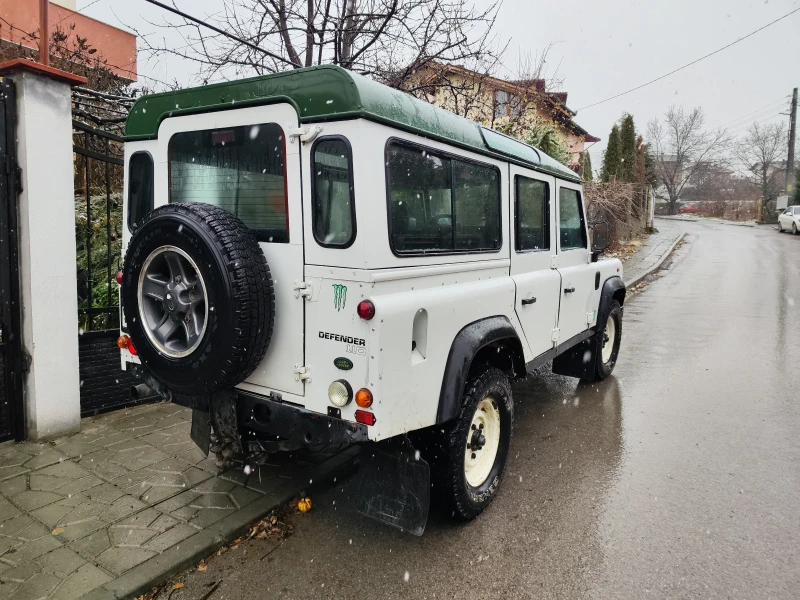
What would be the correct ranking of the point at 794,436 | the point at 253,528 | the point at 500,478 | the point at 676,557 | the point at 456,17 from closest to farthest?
the point at 676,557 < the point at 253,528 < the point at 500,478 < the point at 794,436 < the point at 456,17

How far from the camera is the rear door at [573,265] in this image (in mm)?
4844

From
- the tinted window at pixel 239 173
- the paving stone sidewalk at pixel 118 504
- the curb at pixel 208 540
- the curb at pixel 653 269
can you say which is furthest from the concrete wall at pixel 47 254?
the curb at pixel 653 269

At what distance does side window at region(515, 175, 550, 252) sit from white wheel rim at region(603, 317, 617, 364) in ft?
7.31

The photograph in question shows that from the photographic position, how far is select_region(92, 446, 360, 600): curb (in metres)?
2.64

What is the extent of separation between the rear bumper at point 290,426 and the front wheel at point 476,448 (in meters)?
0.64

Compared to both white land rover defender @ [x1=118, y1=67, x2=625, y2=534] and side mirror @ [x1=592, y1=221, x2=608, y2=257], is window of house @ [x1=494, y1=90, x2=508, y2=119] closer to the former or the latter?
side mirror @ [x1=592, y1=221, x2=608, y2=257]

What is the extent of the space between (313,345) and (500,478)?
1.72 m

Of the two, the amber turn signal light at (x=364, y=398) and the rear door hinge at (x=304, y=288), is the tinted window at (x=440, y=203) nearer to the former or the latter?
the rear door hinge at (x=304, y=288)

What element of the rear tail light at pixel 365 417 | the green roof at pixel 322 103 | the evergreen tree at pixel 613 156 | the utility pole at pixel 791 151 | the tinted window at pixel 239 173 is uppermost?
the utility pole at pixel 791 151

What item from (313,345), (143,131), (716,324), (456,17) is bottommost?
(716,324)

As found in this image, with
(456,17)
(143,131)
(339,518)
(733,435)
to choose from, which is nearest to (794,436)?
(733,435)

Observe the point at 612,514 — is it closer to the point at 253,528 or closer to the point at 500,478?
the point at 500,478

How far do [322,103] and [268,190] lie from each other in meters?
0.57

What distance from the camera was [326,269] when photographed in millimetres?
2715
